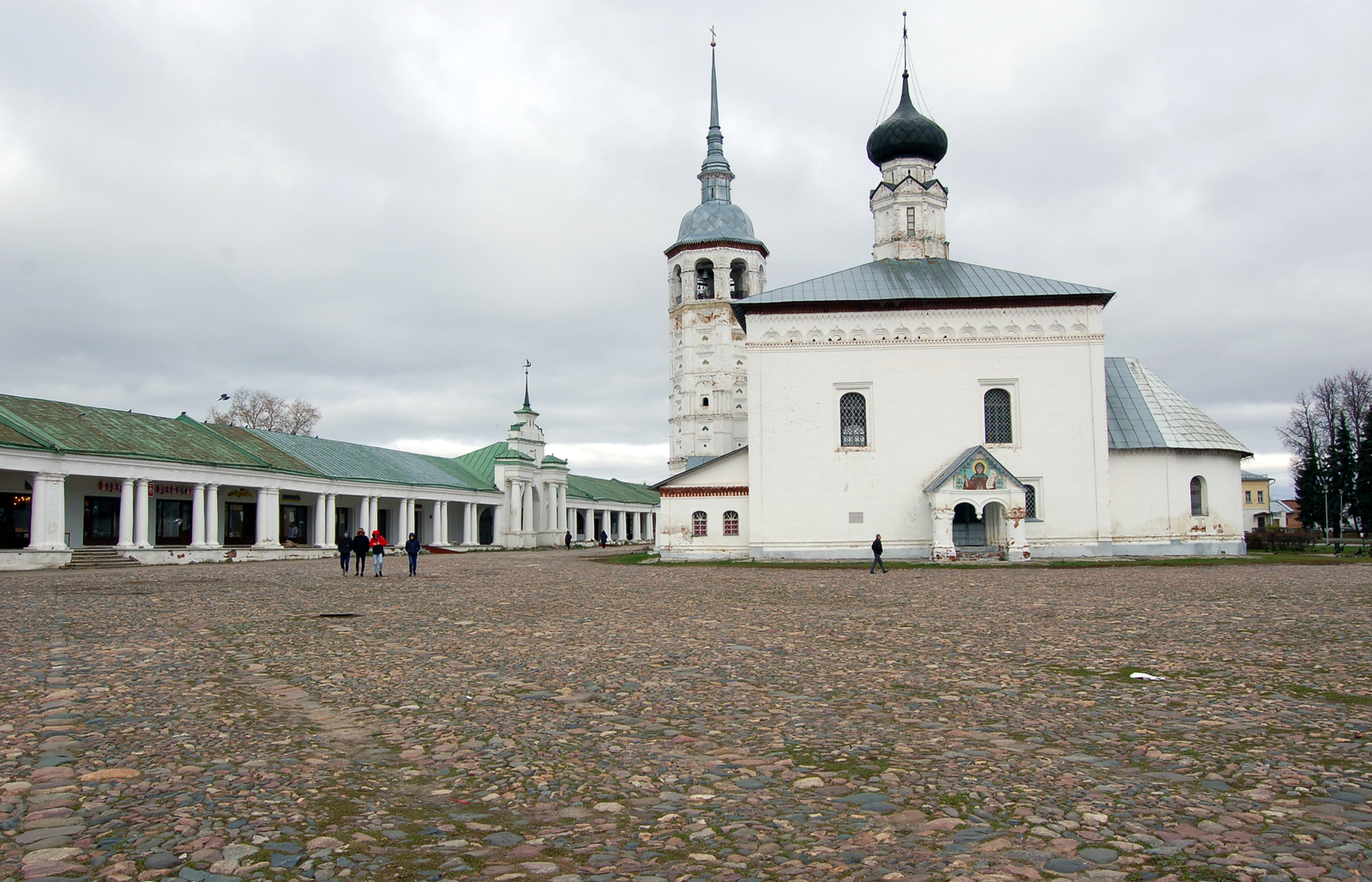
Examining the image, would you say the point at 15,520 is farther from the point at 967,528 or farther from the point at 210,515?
the point at 967,528

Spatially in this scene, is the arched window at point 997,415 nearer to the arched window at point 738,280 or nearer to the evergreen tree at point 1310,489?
the arched window at point 738,280

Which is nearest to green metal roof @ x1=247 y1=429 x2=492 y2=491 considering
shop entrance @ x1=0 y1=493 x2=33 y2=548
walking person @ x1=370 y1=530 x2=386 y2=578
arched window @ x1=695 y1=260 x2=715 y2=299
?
shop entrance @ x1=0 y1=493 x2=33 y2=548

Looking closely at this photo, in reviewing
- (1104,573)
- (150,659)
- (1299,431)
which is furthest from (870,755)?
(1299,431)

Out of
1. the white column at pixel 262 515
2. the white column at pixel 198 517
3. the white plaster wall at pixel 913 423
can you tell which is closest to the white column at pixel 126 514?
the white column at pixel 198 517

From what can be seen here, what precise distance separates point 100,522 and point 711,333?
1103 inches

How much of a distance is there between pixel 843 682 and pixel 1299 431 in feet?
203

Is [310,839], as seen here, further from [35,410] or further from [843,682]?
[35,410]

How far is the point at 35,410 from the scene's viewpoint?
3266 centimetres

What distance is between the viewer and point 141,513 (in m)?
33.7

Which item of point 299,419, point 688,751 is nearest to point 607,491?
point 299,419

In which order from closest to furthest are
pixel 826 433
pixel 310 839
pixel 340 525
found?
pixel 310 839
pixel 826 433
pixel 340 525

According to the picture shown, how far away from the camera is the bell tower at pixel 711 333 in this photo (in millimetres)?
46594

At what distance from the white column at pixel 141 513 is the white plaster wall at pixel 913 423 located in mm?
22211

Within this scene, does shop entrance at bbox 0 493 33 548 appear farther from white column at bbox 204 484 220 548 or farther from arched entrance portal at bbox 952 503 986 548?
arched entrance portal at bbox 952 503 986 548
